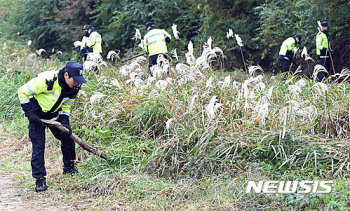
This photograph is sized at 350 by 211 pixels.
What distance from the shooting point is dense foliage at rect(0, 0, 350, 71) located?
39.4 feet

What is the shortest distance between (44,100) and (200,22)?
12.3 m

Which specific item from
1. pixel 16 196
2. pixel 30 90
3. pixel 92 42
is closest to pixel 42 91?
pixel 30 90

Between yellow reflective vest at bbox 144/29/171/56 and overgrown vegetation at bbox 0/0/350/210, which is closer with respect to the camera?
overgrown vegetation at bbox 0/0/350/210

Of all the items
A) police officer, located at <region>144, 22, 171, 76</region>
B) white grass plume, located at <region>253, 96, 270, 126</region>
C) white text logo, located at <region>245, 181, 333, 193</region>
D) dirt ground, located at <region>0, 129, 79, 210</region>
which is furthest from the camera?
police officer, located at <region>144, 22, 171, 76</region>

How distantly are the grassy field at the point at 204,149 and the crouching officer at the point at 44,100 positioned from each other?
48 centimetres

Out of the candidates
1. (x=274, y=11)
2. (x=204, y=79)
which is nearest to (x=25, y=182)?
(x=204, y=79)

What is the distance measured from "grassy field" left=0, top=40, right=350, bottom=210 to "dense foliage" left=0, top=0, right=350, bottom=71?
241 inches

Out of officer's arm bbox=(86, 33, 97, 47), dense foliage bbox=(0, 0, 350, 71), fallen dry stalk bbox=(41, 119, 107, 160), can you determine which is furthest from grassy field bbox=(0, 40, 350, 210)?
dense foliage bbox=(0, 0, 350, 71)

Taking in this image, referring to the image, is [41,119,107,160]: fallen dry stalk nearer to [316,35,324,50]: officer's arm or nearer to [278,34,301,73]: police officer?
[316,35,324,50]: officer's arm

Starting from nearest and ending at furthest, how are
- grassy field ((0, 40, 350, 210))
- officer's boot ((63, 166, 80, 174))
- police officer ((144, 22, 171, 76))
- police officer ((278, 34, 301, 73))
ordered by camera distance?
grassy field ((0, 40, 350, 210)) < officer's boot ((63, 166, 80, 174)) < police officer ((144, 22, 171, 76)) < police officer ((278, 34, 301, 73))

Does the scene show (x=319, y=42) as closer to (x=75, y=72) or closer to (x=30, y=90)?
(x=75, y=72)

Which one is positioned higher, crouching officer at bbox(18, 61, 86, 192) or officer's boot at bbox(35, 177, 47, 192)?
crouching officer at bbox(18, 61, 86, 192)

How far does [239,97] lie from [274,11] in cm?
847

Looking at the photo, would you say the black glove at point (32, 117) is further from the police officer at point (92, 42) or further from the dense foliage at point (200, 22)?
the dense foliage at point (200, 22)
